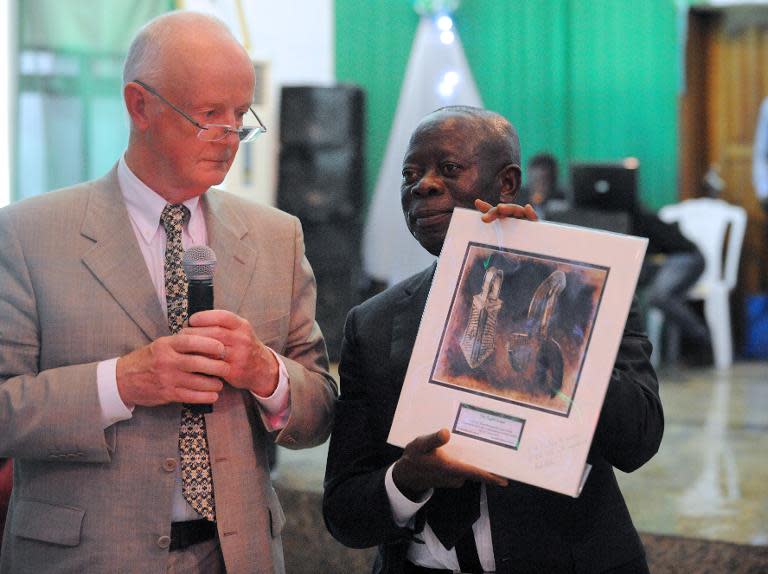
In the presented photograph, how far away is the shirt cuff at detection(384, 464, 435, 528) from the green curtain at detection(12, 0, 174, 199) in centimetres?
368

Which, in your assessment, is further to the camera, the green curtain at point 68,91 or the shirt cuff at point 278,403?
the green curtain at point 68,91

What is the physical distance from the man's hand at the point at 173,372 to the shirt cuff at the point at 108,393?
1 cm

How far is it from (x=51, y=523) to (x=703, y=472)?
3628mm

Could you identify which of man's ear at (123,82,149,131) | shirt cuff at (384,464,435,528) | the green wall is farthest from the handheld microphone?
the green wall

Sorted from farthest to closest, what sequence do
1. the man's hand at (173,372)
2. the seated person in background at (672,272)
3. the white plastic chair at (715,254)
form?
the white plastic chair at (715,254) → the seated person in background at (672,272) → the man's hand at (173,372)

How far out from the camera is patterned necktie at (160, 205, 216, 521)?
1836mm

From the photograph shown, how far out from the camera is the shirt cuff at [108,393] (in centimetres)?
175

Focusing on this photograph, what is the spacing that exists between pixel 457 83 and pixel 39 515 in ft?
22.0

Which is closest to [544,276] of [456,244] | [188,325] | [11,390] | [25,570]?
[456,244]

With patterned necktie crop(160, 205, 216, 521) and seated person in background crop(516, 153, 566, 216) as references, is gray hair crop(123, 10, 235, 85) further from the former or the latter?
seated person in background crop(516, 153, 566, 216)

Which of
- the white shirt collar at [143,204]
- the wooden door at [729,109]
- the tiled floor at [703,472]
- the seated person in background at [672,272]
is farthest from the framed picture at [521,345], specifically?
the wooden door at [729,109]

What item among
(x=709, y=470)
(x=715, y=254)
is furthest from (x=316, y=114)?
(x=709, y=470)

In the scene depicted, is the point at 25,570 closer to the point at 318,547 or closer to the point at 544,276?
the point at 544,276

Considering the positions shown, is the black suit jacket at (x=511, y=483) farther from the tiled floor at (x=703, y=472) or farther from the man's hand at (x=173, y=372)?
the tiled floor at (x=703, y=472)
